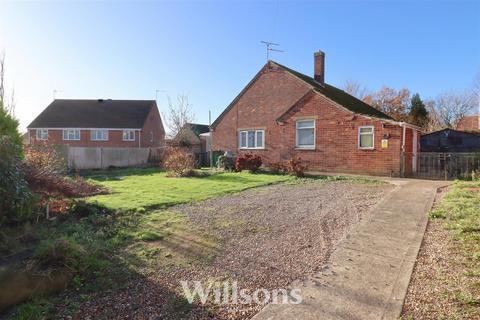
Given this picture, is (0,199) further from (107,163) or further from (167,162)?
(107,163)

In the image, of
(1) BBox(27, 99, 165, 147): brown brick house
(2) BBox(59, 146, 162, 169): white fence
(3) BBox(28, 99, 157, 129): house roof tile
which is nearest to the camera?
(2) BBox(59, 146, 162, 169): white fence

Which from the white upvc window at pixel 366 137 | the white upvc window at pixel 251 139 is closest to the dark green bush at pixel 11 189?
the white upvc window at pixel 366 137

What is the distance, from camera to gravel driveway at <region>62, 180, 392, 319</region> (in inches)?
136

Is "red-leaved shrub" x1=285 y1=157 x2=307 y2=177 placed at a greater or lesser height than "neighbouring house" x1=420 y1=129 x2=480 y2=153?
lesser

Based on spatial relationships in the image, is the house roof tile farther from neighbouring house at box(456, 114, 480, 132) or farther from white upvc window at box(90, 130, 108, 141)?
neighbouring house at box(456, 114, 480, 132)

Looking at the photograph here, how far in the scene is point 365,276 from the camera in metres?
4.10

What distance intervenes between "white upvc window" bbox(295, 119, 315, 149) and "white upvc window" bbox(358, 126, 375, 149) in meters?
2.73

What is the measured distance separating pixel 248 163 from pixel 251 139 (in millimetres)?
4477

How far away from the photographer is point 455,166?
1456 cm

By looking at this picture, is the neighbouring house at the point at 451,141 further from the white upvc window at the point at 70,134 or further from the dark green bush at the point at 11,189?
the white upvc window at the point at 70,134

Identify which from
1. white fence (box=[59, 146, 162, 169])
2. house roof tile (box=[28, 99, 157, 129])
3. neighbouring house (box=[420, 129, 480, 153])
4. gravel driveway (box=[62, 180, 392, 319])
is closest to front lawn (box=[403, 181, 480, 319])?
gravel driveway (box=[62, 180, 392, 319])

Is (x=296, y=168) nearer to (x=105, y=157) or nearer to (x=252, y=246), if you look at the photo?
(x=252, y=246)

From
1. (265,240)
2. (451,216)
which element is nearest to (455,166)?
(451,216)

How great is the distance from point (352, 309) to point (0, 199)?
5464 mm
